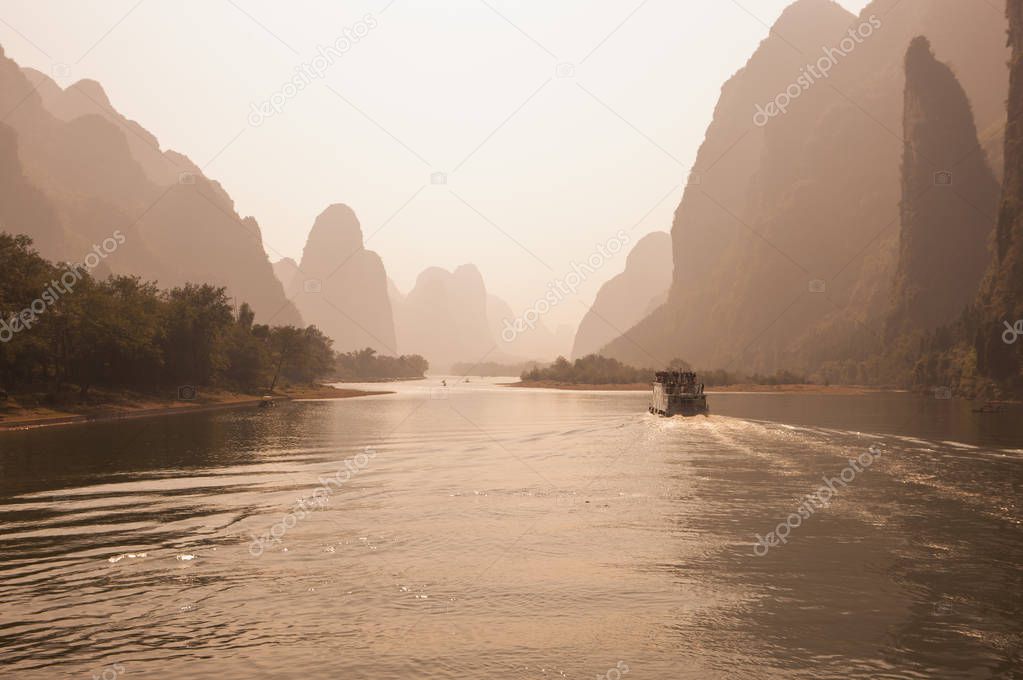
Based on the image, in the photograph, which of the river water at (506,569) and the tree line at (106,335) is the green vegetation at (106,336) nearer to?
the tree line at (106,335)

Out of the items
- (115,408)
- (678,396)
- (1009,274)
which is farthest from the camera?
(1009,274)

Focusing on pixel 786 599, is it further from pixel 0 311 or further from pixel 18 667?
pixel 0 311

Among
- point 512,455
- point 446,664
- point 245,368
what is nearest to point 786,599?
point 446,664

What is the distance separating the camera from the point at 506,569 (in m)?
20.8

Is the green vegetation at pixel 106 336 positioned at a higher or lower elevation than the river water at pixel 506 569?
higher

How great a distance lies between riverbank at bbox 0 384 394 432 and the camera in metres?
69.5

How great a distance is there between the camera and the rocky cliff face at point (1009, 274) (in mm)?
133875

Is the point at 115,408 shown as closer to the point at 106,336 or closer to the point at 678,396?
the point at 106,336

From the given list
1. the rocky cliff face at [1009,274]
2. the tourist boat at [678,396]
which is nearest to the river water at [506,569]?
the tourist boat at [678,396]

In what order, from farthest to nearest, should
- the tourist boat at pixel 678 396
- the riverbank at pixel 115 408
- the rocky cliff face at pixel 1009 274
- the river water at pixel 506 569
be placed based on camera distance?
the rocky cliff face at pixel 1009 274 → the tourist boat at pixel 678 396 → the riverbank at pixel 115 408 → the river water at pixel 506 569

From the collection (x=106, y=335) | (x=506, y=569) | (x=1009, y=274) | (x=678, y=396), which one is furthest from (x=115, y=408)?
(x=1009, y=274)

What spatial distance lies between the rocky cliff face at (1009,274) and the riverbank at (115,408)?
138 m

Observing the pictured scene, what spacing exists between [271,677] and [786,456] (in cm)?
4266

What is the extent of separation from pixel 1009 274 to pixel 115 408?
532 ft
